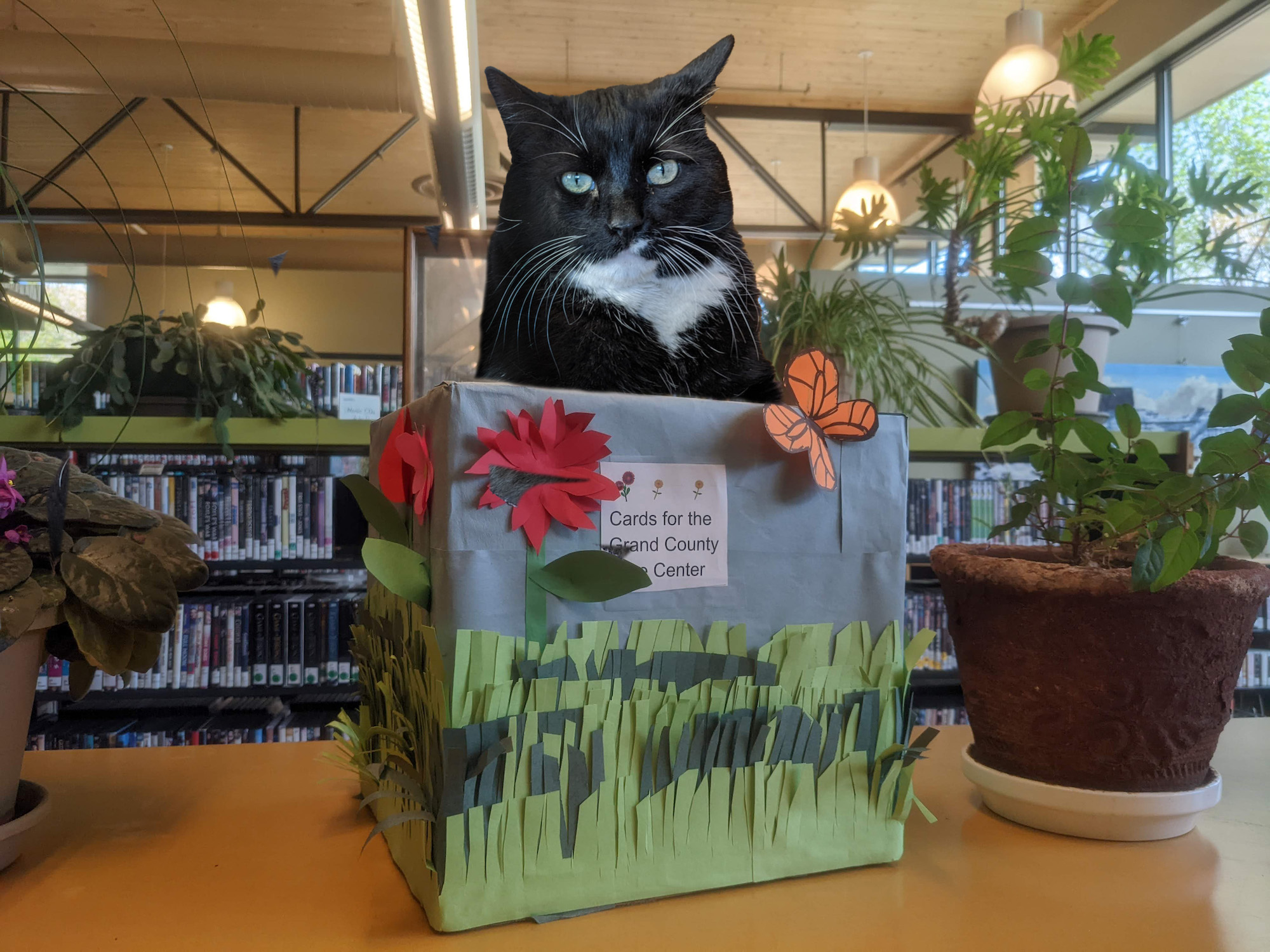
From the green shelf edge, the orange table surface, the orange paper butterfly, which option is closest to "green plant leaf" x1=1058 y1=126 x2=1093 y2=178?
the orange paper butterfly

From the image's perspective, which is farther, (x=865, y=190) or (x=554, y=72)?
(x=554, y=72)

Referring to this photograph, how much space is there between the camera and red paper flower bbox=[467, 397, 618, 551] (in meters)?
0.41

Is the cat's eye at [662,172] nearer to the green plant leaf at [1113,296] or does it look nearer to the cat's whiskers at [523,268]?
the cat's whiskers at [523,268]

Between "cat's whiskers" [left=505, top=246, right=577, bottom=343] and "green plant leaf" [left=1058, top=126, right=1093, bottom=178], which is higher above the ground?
"green plant leaf" [left=1058, top=126, right=1093, bottom=178]

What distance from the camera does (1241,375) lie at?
49 centimetres

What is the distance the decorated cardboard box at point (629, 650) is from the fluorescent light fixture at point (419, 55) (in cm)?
156

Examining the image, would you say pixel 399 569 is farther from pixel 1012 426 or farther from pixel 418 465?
pixel 1012 426

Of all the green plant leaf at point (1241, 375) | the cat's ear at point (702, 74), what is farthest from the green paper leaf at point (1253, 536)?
the cat's ear at point (702, 74)

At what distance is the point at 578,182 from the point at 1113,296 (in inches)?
14.4

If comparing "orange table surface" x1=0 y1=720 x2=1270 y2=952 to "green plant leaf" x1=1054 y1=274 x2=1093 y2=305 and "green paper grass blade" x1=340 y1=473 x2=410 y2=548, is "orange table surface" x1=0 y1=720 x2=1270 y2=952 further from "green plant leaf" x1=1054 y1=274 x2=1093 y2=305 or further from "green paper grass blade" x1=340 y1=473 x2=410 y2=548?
"green plant leaf" x1=1054 y1=274 x2=1093 y2=305

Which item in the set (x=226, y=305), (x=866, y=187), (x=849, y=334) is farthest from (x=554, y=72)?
(x=849, y=334)

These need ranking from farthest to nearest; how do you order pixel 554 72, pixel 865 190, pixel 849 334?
pixel 554 72 → pixel 865 190 → pixel 849 334

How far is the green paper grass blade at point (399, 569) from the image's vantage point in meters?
0.40

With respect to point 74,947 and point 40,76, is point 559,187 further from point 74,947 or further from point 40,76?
point 40,76
